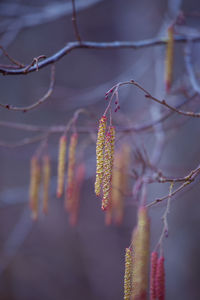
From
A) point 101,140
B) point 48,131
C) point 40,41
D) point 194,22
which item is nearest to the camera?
point 101,140

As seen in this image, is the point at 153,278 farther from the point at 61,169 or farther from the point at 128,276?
the point at 61,169

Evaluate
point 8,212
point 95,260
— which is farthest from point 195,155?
point 8,212

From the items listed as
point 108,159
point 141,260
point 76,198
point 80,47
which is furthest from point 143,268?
point 80,47

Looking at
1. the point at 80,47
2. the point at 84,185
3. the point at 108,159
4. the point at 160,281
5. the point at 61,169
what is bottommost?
the point at 160,281

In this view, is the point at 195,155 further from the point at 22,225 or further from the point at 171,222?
the point at 22,225

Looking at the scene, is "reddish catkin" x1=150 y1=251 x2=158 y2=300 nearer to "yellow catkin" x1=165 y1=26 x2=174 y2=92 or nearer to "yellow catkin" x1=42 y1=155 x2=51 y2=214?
"yellow catkin" x1=42 y1=155 x2=51 y2=214

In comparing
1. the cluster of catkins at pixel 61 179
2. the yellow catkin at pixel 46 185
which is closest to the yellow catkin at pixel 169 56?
the cluster of catkins at pixel 61 179

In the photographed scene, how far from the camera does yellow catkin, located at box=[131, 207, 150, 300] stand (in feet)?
2.92

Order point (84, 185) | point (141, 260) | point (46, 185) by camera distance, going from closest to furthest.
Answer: point (141, 260)
point (46, 185)
point (84, 185)

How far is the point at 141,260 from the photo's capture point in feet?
2.96

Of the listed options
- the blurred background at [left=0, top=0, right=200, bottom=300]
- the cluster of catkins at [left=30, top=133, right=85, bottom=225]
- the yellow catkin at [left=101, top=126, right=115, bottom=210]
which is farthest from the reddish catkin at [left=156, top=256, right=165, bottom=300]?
the blurred background at [left=0, top=0, right=200, bottom=300]

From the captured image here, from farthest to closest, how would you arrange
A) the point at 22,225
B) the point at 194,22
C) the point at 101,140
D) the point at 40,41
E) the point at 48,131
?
1. the point at 40,41
2. the point at 22,225
3. the point at 194,22
4. the point at 48,131
5. the point at 101,140

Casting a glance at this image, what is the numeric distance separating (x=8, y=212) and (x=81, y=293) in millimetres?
Answer: 1365

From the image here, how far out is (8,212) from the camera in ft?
14.0
